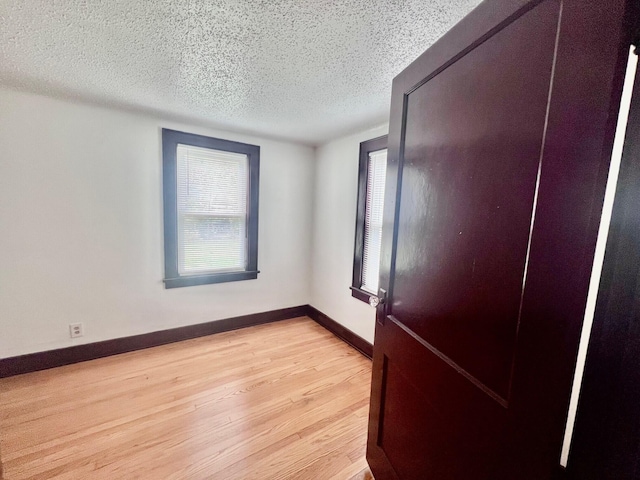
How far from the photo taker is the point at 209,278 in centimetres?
272

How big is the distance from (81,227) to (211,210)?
1.03 m

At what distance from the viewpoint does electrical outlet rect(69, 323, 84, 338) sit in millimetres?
2146

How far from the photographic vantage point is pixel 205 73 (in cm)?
157

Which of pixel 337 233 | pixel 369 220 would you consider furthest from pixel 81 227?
pixel 369 220

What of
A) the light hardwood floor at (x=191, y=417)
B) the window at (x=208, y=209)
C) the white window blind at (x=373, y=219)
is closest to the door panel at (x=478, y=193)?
the light hardwood floor at (x=191, y=417)

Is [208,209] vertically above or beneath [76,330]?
above

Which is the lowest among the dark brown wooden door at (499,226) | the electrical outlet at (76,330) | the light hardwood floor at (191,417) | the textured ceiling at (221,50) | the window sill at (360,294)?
the light hardwood floor at (191,417)

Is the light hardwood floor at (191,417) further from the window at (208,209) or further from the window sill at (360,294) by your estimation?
the window at (208,209)

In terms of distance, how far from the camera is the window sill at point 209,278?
2531 millimetres

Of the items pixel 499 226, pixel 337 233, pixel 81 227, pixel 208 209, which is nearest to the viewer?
pixel 499 226

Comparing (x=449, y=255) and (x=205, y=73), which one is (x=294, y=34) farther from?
(x=449, y=255)

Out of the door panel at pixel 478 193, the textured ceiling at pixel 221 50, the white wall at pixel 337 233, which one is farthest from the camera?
the white wall at pixel 337 233

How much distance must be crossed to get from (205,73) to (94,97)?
109 centimetres

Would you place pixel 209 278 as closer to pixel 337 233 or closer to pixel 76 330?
pixel 76 330
